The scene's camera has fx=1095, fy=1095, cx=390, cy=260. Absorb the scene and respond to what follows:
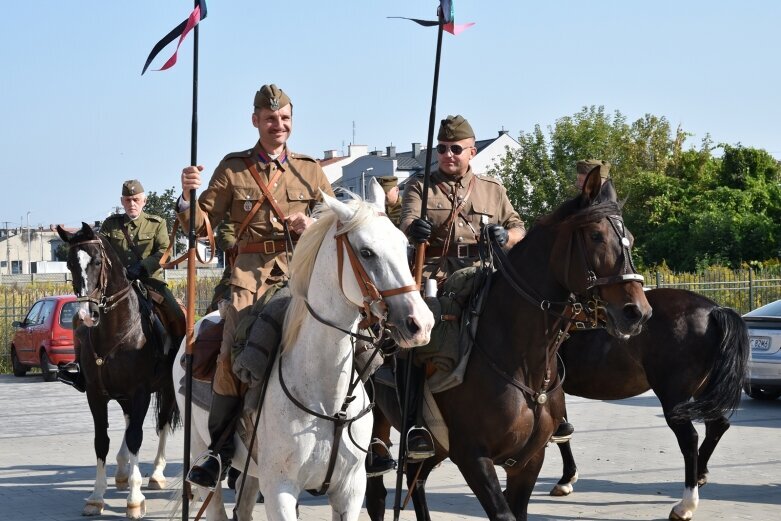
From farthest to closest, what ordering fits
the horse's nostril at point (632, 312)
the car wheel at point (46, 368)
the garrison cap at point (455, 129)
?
the car wheel at point (46, 368)
the garrison cap at point (455, 129)
the horse's nostril at point (632, 312)

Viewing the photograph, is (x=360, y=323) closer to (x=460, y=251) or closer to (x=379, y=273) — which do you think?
(x=379, y=273)

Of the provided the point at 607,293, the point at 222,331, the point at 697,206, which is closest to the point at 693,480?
the point at 607,293

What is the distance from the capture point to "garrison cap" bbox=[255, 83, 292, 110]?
6602mm

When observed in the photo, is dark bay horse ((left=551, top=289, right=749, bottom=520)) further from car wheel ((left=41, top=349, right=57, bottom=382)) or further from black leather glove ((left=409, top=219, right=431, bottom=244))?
car wheel ((left=41, top=349, right=57, bottom=382))

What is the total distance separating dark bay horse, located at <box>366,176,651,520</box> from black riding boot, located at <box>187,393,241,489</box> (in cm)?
139

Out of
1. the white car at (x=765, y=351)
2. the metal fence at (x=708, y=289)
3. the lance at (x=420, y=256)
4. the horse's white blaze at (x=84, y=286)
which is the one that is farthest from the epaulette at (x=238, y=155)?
the metal fence at (x=708, y=289)

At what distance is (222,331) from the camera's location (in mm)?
6598

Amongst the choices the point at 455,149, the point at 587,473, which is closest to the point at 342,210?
the point at 455,149

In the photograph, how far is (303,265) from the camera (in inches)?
220

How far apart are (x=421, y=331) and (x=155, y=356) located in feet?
19.3

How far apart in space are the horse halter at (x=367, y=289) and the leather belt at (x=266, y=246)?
1372mm

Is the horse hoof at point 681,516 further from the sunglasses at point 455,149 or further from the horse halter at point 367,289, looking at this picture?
the horse halter at point 367,289

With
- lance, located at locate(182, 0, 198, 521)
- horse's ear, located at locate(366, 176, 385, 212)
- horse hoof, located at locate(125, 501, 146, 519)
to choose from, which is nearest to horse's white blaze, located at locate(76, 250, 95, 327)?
horse hoof, located at locate(125, 501, 146, 519)

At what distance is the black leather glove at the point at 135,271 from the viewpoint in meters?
10.5
